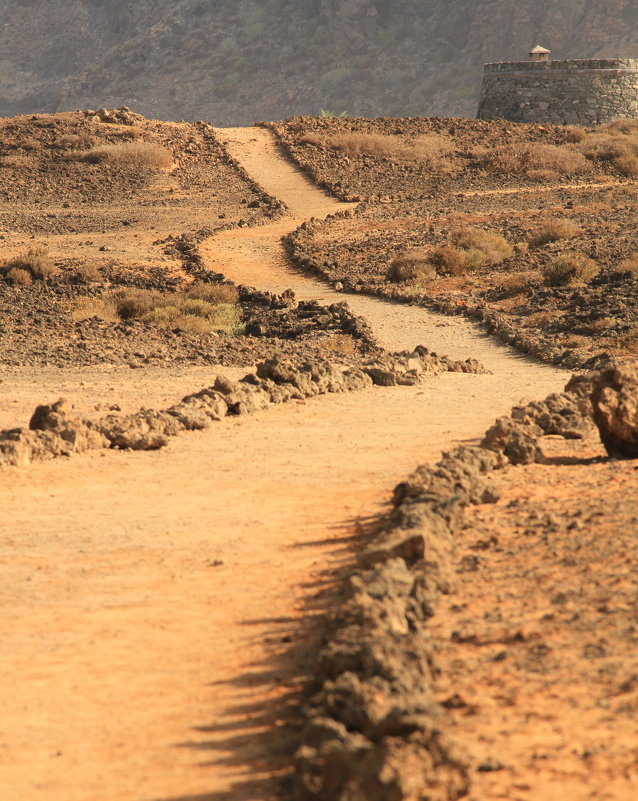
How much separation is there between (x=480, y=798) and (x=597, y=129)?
42.9 m

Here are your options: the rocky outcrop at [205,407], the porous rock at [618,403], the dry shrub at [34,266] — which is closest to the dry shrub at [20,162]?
the dry shrub at [34,266]

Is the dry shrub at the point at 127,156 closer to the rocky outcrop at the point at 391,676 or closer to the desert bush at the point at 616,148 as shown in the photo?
the desert bush at the point at 616,148

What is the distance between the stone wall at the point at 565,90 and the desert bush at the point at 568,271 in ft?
84.2

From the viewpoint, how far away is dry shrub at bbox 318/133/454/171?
3825 centimetres

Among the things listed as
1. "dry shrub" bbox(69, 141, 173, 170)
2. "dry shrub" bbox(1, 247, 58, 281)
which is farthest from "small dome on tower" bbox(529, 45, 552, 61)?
"dry shrub" bbox(1, 247, 58, 281)

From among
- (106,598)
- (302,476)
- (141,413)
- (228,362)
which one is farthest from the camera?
(228,362)

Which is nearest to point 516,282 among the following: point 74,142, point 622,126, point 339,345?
point 339,345

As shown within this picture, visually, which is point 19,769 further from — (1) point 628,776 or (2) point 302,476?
(2) point 302,476

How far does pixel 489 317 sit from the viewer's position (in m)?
19.3

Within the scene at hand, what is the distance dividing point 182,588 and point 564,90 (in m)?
43.4

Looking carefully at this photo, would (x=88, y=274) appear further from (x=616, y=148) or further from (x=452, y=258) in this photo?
(x=616, y=148)

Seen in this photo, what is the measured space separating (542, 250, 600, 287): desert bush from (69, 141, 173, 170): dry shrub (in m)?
18.9

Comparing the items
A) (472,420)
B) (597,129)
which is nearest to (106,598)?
(472,420)

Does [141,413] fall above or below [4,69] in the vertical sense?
below
